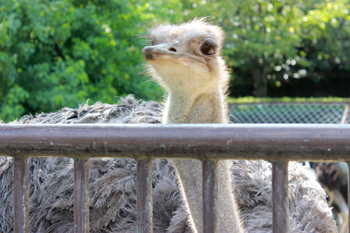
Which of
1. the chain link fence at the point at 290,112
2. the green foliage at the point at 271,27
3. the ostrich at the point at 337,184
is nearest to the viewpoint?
the ostrich at the point at 337,184

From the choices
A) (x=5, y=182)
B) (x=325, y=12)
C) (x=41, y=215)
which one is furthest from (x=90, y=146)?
(x=325, y=12)

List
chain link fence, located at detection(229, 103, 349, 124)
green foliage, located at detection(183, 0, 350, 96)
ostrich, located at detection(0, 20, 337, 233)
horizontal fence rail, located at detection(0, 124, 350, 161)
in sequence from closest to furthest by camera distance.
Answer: horizontal fence rail, located at detection(0, 124, 350, 161) → ostrich, located at detection(0, 20, 337, 233) → chain link fence, located at detection(229, 103, 349, 124) → green foliage, located at detection(183, 0, 350, 96)

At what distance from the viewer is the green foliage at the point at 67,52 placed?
5.34m

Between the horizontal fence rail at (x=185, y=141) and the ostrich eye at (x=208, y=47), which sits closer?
the horizontal fence rail at (x=185, y=141)

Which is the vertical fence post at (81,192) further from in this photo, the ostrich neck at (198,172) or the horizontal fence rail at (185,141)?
the ostrich neck at (198,172)

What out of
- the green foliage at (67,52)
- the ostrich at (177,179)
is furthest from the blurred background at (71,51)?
the ostrich at (177,179)

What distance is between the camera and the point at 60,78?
5570 mm

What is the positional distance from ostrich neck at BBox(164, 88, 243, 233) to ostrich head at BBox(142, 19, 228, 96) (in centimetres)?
5

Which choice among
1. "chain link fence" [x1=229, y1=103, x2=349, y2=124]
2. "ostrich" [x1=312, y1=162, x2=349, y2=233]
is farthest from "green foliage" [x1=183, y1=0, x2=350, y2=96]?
"ostrich" [x1=312, y1=162, x2=349, y2=233]

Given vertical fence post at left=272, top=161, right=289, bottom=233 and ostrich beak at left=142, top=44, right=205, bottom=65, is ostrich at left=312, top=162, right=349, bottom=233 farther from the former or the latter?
vertical fence post at left=272, top=161, right=289, bottom=233

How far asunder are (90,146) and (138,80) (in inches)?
217

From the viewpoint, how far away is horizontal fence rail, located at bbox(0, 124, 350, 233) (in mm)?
1051

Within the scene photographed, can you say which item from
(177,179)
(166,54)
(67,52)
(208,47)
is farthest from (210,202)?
(67,52)

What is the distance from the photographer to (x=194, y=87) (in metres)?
1.83
